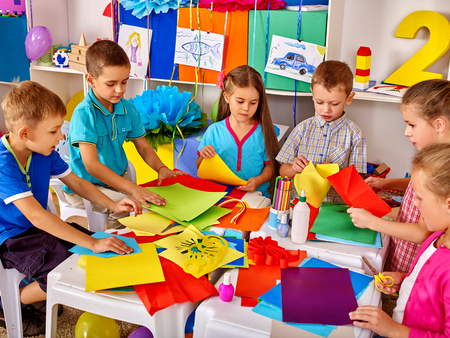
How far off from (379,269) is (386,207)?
193 mm

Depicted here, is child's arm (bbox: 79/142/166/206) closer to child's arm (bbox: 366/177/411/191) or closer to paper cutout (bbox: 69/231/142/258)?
paper cutout (bbox: 69/231/142/258)

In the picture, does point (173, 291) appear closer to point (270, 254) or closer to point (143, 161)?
point (270, 254)

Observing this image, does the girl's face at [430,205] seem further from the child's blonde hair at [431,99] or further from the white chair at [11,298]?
the white chair at [11,298]

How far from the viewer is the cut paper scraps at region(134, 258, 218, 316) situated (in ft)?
3.06

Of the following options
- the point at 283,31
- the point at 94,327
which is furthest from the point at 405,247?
the point at 283,31

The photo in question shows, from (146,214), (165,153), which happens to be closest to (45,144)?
(146,214)

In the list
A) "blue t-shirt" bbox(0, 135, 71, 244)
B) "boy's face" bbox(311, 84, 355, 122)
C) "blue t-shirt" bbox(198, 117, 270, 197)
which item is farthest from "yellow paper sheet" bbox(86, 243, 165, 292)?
"boy's face" bbox(311, 84, 355, 122)

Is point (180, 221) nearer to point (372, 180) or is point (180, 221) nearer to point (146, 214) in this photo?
point (146, 214)

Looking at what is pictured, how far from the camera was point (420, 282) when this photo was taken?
967mm

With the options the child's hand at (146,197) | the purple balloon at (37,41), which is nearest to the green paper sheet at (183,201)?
the child's hand at (146,197)

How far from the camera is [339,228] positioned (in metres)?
1.25

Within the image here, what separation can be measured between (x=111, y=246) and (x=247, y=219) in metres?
0.46

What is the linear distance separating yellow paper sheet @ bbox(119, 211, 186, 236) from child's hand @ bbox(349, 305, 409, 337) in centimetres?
61

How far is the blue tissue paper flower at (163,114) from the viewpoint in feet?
7.38
